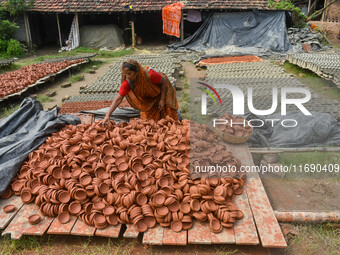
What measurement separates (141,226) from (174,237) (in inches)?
13.1

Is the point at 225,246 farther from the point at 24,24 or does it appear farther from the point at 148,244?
the point at 24,24

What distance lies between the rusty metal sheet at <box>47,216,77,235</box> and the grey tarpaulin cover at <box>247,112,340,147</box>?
114 inches

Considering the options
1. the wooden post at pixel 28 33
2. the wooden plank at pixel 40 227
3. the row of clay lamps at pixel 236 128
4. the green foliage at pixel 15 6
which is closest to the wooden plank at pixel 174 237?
the wooden plank at pixel 40 227

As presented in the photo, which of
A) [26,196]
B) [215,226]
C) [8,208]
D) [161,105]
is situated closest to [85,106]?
[161,105]

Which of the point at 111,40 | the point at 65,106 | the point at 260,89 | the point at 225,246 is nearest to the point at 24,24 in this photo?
the point at 111,40

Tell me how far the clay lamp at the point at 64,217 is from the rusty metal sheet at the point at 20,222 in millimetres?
306

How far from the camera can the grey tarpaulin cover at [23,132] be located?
10.9ft

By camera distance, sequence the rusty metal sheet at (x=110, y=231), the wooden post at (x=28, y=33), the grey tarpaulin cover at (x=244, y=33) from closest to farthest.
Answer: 1. the rusty metal sheet at (x=110, y=231)
2. the grey tarpaulin cover at (x=244, y=33)
3. the wooden post at (x=28, y=33)

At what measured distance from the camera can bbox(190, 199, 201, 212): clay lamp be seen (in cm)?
276

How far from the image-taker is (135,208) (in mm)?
2760

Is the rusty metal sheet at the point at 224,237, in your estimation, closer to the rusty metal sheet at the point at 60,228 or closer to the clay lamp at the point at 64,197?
the rusty metal sheet at the point at 60,228

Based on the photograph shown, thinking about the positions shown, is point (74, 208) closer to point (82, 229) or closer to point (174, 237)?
point (82, 229)

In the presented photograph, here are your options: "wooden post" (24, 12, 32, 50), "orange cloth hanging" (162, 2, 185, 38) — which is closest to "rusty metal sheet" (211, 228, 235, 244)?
"orange cloth hanging" (162, 2, 185, 38)

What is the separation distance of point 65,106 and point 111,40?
1076cm
